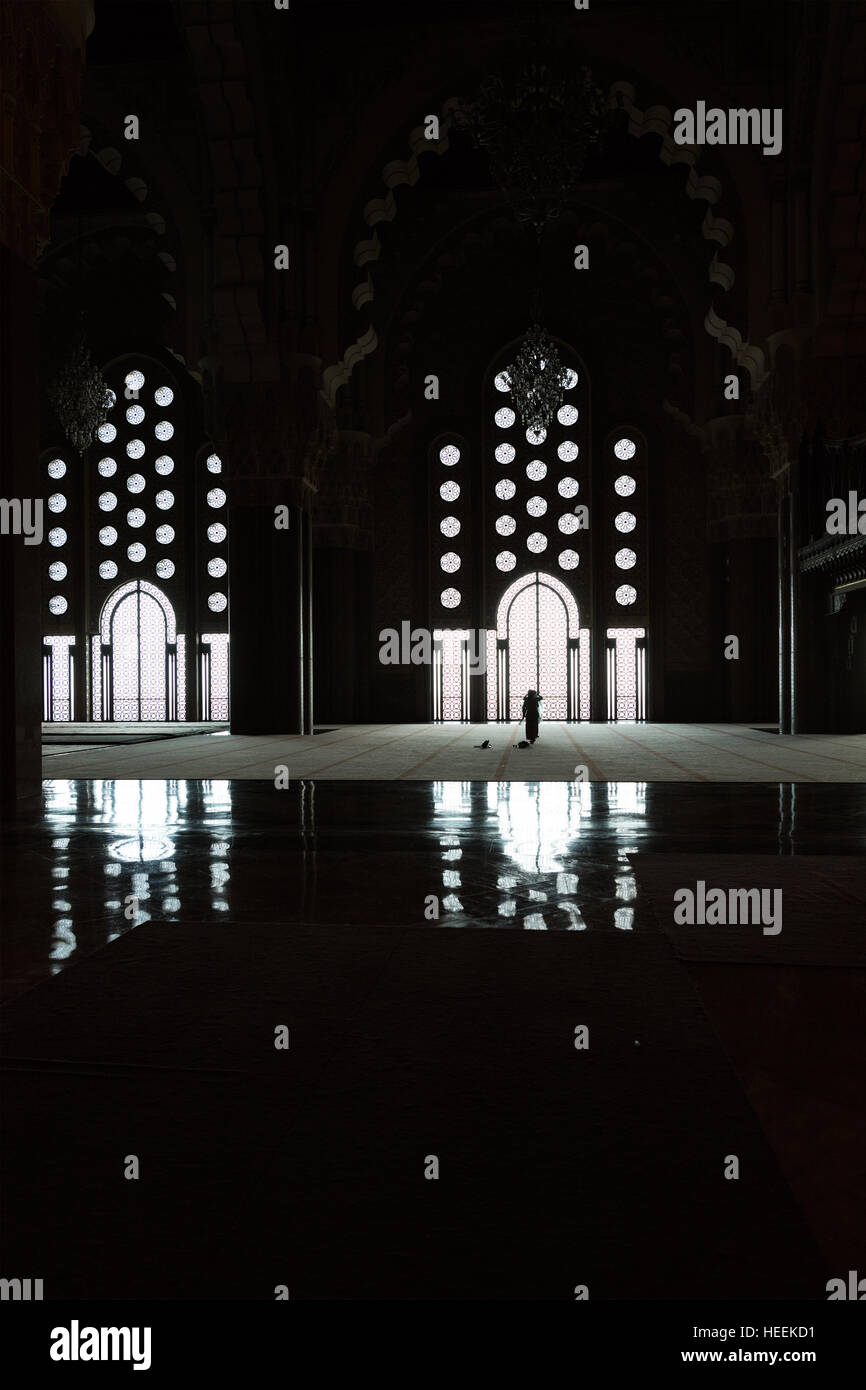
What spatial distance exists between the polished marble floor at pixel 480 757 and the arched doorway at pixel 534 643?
21.0ft

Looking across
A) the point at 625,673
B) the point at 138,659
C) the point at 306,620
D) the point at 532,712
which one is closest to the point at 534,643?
the point at 625,673

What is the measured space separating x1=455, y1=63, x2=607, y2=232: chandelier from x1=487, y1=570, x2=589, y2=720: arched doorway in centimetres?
958

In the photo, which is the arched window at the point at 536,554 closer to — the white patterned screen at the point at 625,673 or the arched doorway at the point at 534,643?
the arched doorway at the point at 534,643

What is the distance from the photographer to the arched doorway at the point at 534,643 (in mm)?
21438

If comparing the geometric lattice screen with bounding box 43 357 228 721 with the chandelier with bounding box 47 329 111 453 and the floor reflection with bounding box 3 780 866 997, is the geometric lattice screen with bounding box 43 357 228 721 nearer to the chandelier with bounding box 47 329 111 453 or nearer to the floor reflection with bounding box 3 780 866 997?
the chandelier with bounding box 47 329 111 453

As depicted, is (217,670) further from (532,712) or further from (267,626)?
(532,712)

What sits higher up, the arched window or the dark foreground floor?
the arched window

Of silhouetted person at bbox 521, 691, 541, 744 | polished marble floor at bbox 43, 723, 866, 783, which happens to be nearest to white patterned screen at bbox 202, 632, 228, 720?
polished marble floor at bbox 43, 723, 866, 783

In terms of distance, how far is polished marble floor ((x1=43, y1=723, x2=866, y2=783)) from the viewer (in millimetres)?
7934

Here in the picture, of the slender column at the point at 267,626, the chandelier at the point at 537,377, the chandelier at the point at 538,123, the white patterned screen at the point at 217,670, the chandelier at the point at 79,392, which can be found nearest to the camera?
the chandelier at the point at 538,123

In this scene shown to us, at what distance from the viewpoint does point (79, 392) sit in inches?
669

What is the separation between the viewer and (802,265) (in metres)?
12.9

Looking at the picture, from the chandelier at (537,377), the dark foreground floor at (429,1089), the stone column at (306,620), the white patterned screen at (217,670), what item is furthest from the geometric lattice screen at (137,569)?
the dark foreground floor at (429,1089)
